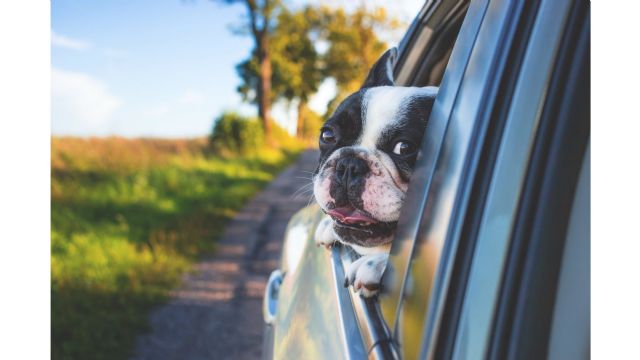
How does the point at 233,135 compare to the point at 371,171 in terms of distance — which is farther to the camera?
the point at 233,135

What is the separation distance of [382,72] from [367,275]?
956 millimetres

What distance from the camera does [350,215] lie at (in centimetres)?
154

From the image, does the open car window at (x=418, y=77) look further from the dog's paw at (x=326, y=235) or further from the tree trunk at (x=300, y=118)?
the tree trunk at (x=300, y=118)

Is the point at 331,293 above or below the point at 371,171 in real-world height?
below

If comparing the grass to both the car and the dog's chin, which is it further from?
the car

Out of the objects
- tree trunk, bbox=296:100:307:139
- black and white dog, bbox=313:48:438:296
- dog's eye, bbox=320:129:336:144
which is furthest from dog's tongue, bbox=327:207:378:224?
tree trunk, bbox=296:100:307:139

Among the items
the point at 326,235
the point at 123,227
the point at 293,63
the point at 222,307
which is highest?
the point at 293,63

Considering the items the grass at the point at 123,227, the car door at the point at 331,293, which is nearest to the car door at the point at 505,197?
the car door at the point at 331,293

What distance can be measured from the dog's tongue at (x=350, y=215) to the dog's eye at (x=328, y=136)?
1.06 ft

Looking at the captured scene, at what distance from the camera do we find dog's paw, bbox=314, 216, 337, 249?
6.03ft

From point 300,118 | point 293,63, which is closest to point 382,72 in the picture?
point 293,63

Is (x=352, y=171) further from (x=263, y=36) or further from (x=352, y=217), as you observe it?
(x=263, y=36)

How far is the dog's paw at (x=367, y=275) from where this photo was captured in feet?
4.44

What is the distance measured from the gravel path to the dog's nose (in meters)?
0.94
